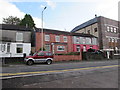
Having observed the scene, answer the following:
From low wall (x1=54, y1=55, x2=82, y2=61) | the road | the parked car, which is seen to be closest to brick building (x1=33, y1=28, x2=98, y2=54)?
low wall (x1=54, y1=55, x2=82, y2=61)

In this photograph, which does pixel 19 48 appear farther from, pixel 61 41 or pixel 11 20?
pixel 11 20

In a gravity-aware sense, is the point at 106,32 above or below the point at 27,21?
below

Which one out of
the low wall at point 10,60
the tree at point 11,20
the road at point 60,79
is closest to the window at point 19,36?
the low wall at point 10,60

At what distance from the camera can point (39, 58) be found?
47.6 ft

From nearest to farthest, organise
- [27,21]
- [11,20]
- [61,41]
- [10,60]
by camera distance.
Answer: [10,60]
[61,41]
[27,21]
[11,20]

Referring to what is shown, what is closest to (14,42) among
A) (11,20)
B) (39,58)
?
(39,58)

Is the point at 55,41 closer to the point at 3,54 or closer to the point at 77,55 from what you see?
the point at 77,55

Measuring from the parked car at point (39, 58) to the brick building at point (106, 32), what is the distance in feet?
72.2

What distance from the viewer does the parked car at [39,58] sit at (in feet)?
45.5

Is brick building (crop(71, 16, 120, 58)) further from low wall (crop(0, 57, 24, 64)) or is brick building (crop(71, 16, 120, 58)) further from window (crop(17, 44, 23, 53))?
low wall (crop(0, 57, 24, 64))

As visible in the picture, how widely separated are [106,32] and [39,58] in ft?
86.1

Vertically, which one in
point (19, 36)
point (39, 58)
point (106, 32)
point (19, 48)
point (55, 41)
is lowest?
point (39, 58)

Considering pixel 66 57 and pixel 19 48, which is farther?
pixel 19 48

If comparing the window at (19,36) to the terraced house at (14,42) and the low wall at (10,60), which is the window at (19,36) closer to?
the terraced house at (14,42)
